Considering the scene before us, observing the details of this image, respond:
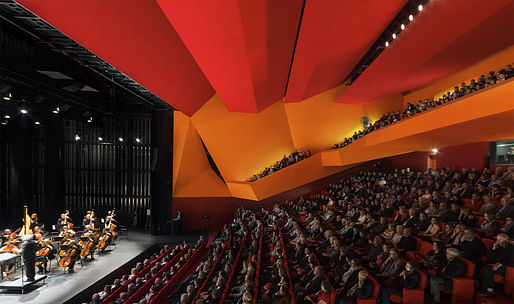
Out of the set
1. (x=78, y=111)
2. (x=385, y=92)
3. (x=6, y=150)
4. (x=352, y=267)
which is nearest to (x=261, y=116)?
(x=385, y=92)

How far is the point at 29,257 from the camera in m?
5.61

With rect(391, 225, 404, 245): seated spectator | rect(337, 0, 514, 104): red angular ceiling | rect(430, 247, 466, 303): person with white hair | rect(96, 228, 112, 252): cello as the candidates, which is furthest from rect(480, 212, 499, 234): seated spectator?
rect(96, 228, 112, 252): cello

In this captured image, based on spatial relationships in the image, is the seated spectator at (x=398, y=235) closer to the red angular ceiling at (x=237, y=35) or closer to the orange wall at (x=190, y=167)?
the red angular ceiling at (x=237, y=35)

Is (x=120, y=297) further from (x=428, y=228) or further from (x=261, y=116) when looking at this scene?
(x=261, y=116)

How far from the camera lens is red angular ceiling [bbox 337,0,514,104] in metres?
4.36

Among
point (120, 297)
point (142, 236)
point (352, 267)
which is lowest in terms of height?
point (142, 236)

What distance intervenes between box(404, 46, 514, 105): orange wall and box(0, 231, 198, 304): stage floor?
9.65 m

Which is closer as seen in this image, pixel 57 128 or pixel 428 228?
pixel 428 228

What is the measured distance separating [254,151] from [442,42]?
6.53 meters

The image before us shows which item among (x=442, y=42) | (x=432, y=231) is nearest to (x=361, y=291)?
(x=432, y=231)

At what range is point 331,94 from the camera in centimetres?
1092

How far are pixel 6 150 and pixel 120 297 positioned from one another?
340 inches

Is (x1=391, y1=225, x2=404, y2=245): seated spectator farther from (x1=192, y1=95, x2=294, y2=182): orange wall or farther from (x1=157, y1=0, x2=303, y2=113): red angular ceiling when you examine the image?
(x1=192, y1=95, x2=294, y2=182): orange wall

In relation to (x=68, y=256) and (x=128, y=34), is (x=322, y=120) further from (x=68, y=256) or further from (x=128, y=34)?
(x=68, y=256)
